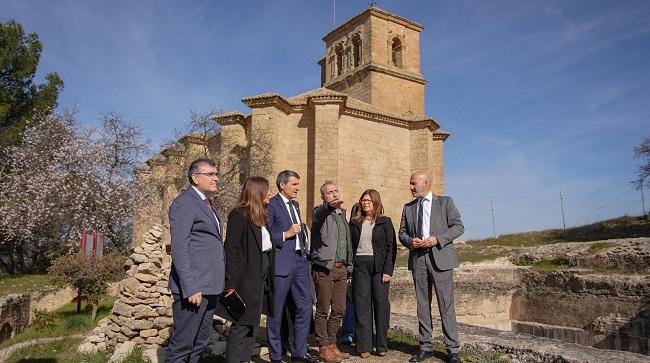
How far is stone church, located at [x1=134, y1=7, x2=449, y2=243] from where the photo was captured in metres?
18.6

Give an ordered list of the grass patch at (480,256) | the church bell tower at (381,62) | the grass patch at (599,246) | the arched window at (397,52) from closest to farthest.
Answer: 1. the grass patch at (599,246)
2. the grass patch at (480,256)
3. the church bell tower at (381,62)
4. the arched window at (397,52)

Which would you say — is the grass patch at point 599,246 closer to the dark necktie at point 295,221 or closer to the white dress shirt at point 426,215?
the white dress shirt at point 426,215

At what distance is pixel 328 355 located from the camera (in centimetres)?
429

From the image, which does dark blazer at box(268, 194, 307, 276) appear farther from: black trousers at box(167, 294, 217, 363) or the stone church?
the stone church

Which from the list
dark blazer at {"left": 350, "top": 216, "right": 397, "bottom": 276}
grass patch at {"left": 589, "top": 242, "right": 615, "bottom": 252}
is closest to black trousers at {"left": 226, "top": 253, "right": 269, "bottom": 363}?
dark blazer at {"left": 350, "top": 216, "right": 397, "bottom": 276}

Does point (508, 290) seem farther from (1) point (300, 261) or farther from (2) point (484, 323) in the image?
(1) point (300, 261)

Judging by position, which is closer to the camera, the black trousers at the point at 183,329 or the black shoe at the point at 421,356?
the black trousers at the point at 183,329

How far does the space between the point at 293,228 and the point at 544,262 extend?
10664 millimetres

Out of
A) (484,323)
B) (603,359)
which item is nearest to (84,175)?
(484,323)

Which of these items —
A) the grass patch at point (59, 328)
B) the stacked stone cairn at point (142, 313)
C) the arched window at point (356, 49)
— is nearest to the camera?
the stacked stone cairn at point (142, 313)

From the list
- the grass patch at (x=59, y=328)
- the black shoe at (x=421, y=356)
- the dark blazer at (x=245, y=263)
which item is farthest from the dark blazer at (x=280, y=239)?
the grass patch at (x=59, y=328)

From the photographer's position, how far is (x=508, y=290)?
416 inches

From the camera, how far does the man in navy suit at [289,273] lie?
161 inches

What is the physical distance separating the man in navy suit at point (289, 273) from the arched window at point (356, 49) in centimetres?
2345
